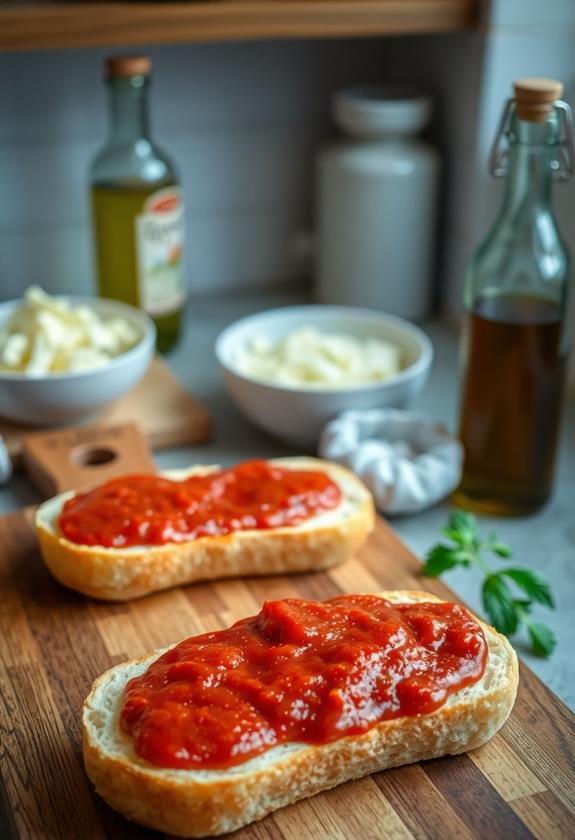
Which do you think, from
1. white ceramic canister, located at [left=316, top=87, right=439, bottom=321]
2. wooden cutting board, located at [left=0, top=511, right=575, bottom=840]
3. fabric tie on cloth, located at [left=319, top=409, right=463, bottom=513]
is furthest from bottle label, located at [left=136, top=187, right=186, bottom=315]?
wooden cutting board, located at [left=0, top=511, right=575, bottom=840]

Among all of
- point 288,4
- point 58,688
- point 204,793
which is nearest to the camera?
point 204,793

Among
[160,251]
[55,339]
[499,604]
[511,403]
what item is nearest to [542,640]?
[499,604]

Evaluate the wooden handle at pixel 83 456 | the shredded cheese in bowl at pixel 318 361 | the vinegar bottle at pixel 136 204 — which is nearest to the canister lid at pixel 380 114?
the vinegar bottle at pixel 136 204

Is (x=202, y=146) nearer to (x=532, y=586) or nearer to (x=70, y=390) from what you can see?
(x=70, y=390)

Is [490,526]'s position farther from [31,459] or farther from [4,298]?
[4,298]

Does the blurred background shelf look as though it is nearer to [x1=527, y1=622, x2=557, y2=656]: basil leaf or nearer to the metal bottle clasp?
the metal bottle clasp

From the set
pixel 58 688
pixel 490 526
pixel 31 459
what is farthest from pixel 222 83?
pixel 58 688

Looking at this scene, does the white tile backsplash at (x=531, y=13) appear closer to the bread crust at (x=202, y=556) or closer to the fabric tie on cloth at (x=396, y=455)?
the fabric tie on cloth at (x=396, y=455)
